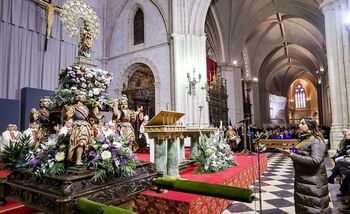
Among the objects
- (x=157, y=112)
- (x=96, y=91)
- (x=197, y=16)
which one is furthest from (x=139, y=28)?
(x=96, y=91)

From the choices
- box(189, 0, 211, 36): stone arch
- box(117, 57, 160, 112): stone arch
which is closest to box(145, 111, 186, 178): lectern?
box(117, 57, 160, 112): stone arch

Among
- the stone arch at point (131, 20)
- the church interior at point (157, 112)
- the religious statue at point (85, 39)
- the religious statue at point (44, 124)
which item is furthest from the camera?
the stone arch at point (131, 20)

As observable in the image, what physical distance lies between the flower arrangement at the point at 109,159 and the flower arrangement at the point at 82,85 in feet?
2.87

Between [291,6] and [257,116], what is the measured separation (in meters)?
9.79

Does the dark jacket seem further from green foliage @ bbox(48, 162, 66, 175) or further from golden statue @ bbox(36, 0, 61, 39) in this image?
golden statue @ bbox(36, 0, 61, 39)

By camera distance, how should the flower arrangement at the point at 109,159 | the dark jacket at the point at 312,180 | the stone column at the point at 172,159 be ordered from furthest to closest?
the stone column at the point at 172,159, the dark jacket at the point at 312,180, the flower arrangement at the point at 109,159

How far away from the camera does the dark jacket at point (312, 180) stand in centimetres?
266

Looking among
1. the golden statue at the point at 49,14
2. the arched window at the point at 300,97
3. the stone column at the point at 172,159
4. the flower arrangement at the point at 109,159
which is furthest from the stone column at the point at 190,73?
the arched window at the point at 300,97

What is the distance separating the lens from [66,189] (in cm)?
178

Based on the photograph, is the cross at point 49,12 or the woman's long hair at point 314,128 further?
the cross at point 49,12

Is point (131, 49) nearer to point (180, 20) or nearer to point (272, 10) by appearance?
point (180, 20)

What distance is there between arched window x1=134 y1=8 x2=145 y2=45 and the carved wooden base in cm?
1157

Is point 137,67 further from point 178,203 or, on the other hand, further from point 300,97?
point 300,97

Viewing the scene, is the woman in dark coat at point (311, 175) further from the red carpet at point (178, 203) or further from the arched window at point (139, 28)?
the arched window at point (139, 28)
